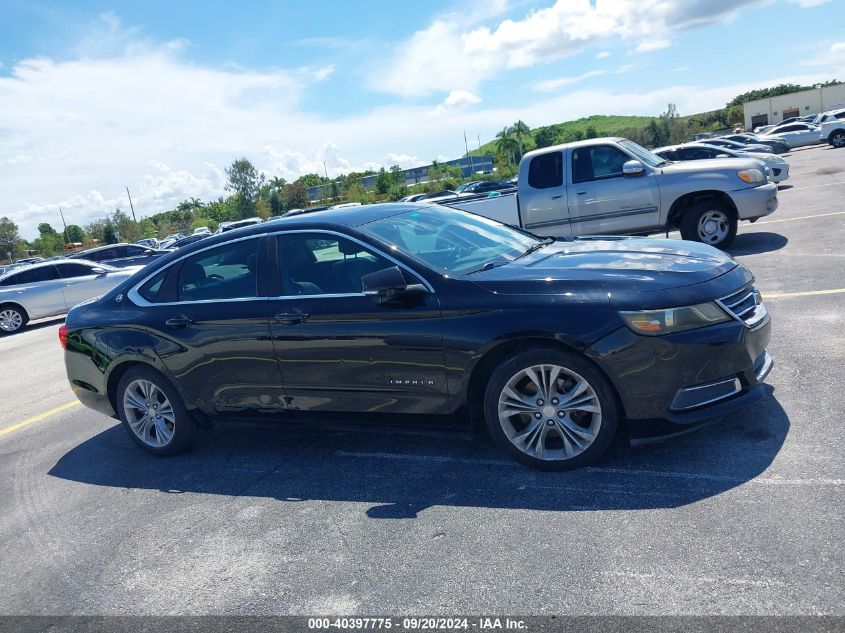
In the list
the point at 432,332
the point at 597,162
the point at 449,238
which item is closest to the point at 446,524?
the point at 432,332

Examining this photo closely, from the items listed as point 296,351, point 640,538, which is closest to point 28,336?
point 296,351

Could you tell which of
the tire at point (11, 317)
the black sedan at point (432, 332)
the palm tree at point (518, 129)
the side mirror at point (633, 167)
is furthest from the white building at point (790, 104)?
the black sedan at point (432, 332)

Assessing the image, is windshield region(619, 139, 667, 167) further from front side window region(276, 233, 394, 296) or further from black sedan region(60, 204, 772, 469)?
front side window region(276, 233, 394, 296)

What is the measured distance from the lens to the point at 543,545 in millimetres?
3471

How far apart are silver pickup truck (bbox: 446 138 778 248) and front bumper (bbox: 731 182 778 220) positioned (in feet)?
0.04

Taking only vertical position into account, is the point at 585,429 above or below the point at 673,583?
above

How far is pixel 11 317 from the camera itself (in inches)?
642

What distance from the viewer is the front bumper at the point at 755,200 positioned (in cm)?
1016

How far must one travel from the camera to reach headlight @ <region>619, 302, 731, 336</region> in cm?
387

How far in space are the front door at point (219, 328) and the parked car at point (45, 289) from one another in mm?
11836

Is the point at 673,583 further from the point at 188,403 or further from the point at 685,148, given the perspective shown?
the point at 685,148

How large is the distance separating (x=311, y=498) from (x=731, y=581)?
2.50 meters

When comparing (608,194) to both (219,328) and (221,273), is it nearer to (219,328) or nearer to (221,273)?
(221,273)

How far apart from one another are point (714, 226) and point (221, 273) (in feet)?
26.5
